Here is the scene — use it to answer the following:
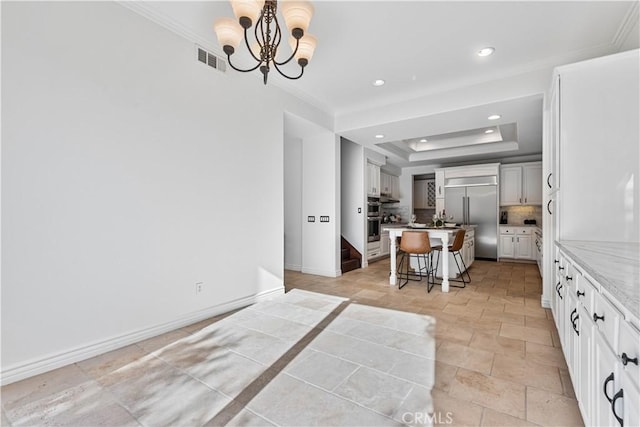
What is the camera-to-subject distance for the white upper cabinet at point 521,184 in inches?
266

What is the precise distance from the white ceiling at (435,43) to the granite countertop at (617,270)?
6.74 feet

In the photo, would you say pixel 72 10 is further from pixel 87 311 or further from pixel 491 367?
pixel 491 367

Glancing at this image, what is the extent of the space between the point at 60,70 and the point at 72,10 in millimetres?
471

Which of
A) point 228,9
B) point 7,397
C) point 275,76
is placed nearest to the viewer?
point 7,397

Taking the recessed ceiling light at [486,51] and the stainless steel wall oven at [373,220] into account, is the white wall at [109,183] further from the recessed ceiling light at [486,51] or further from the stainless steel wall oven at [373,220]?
the stainless steel wall oven at [373,220]

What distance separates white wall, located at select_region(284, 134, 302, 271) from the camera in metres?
5.53

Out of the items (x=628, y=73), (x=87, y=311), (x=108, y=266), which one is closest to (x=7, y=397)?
(x=87, y=311)

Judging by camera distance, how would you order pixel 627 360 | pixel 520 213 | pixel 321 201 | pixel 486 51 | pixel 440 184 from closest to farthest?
pixel 627 360, pixel 486 51, pixel 321 201, pixel 520 213, pixel 440 184

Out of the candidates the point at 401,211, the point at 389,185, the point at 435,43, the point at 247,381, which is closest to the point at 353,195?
the point at 389,185

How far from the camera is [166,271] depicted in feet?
8.80

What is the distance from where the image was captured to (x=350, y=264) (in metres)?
5.65

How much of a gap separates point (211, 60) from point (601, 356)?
366 centimetres

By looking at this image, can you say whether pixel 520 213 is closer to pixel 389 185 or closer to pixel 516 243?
pixel 516 243

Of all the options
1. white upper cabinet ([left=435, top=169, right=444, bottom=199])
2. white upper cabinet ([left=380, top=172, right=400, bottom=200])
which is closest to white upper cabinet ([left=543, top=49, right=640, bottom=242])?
white upper cabinet ([left=380, top=172, right=400, bottom=200])
